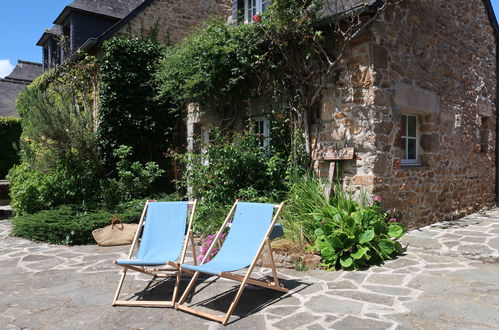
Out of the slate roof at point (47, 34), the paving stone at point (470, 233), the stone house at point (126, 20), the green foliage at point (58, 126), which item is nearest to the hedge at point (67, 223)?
the green foliage at point (58, 126)

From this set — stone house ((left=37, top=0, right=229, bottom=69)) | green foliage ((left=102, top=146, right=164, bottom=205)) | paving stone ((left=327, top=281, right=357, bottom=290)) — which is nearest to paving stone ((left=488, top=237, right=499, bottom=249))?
paving stone ((left=327, top=281, right=357, bottom=290))

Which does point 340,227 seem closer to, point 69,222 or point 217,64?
point 217,64

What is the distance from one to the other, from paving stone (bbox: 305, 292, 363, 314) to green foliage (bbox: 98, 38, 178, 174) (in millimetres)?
6469

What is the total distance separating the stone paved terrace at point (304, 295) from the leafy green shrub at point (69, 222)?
3.21 feet

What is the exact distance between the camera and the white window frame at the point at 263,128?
23.9 feet

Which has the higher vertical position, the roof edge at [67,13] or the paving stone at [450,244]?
the roof edge at [67,13]

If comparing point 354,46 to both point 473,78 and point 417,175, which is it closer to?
point 417,175

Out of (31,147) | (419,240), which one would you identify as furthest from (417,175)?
(31,147)

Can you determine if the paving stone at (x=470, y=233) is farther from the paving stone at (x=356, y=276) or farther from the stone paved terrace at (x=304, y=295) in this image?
the paving stone at (x=356, y=276)

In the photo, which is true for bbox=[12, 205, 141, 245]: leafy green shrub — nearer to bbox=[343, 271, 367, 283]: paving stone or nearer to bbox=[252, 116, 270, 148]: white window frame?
bbox=[252, 116, 270, 148]: white window frame

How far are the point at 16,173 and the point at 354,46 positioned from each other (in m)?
8.06

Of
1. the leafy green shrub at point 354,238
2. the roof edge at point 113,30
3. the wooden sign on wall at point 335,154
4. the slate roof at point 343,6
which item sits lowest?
the leafy green shrub at point 354,238

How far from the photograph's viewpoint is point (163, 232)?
4.25 m

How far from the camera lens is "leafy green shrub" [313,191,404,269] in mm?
4660
